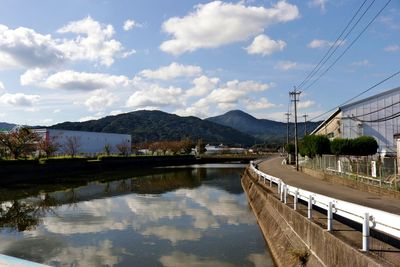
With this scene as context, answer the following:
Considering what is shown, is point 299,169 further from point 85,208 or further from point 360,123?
point 85,208

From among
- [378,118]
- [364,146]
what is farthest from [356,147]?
[378,118]

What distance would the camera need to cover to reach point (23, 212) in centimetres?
2258

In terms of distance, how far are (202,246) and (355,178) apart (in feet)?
41.9

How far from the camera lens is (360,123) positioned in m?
45.5

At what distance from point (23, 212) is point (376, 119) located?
1447 inches

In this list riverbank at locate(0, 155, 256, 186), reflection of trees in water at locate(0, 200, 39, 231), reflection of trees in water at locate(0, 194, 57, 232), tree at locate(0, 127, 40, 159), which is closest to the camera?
reflection of trees in water at locate(0, 200, 39, 231)

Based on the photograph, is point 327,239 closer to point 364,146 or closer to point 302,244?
point 302,244

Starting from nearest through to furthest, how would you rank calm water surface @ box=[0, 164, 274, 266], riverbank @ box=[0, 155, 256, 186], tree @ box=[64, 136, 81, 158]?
1. calm water surface @ box=[0, 164, 274, 266]
2. riverbank @ box=[0, 155, 256, 186]
3. tree @ box=[64, 136, 81, 158]

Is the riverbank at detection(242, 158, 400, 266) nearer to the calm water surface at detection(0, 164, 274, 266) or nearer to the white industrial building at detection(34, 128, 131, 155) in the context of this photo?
the calm water surface at detection(0, 164, 274, 266)

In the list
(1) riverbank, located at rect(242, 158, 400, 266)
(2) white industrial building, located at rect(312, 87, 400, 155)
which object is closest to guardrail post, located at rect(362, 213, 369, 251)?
(1) riverbank, located at rect(242, 158, 400, 266)

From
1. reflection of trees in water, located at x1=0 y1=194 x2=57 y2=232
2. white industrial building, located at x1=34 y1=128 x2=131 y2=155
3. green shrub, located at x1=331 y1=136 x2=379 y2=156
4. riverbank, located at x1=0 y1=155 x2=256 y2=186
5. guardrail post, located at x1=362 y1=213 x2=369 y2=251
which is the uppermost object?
white industrial building, located at x1=34 y1=128 x2=131 y2=155

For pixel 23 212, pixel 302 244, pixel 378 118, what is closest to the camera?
pixel 302 244

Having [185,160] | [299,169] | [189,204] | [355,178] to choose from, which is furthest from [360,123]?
[185,160]

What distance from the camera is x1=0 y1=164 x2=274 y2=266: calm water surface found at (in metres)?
12.9
